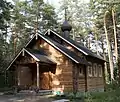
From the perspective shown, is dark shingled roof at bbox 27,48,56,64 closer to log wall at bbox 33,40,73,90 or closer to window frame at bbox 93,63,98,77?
log wall at bbox 33,40,73,90

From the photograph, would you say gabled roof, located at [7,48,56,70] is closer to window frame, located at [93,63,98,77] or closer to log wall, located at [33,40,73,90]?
log wall, located at [33,40,73,90]

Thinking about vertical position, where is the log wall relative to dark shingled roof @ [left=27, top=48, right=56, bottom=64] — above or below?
below

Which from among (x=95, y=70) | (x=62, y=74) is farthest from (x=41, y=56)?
(x=95, y=70)

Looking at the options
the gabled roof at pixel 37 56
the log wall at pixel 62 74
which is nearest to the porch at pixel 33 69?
the gabled roof at pixel 37 56

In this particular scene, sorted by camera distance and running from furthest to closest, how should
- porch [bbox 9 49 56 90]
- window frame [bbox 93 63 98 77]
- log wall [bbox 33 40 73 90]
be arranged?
window frame [bbox 93 63 98 77], log wall [bbox 33 40 73 90], porch [bbox 9 49 56 90]

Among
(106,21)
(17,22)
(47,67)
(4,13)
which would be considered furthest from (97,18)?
(47,67)

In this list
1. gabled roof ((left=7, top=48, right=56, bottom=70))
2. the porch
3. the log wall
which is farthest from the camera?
the log wall

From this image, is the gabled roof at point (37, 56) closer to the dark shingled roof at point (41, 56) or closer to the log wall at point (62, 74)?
the dark shingled roof at point (41, 56)

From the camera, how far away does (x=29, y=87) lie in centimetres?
2386

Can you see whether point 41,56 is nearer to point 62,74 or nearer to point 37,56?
point 37,56

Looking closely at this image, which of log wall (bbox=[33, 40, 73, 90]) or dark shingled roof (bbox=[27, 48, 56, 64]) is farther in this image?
log wall (bbox=[33, 40, 73, 90])

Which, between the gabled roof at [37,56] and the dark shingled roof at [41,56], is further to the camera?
→ the dark shingled roof at [41,56]

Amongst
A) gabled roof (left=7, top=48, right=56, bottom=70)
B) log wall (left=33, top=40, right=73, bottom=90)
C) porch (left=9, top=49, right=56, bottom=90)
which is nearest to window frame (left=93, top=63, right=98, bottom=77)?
log wall (left=33, top=40, right=73, bottom=90)

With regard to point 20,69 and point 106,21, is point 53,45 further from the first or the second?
point 106,21
